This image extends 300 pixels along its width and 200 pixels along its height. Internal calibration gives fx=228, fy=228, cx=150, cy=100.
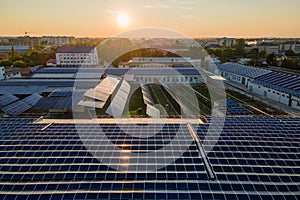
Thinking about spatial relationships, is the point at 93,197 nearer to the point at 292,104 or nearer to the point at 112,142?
the point at 112,142

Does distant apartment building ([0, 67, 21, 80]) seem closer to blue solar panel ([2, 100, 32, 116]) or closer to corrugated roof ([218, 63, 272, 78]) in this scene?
blue solar panel ([2, 100, 32, 116])

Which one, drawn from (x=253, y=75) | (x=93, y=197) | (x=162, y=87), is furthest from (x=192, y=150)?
(x=253, y=75)

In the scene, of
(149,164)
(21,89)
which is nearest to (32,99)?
(21,89)

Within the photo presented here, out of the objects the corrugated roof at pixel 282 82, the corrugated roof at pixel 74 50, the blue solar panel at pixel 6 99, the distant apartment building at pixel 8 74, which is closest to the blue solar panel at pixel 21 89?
the blue solar panel at pixel 6 99

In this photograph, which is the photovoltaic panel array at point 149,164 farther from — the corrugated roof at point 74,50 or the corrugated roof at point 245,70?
the corrugated roof at point 74,50

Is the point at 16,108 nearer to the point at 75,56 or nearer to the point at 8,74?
the point at 8,74

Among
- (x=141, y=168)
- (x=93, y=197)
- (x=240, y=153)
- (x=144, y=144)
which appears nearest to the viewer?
(x=93, y=197)

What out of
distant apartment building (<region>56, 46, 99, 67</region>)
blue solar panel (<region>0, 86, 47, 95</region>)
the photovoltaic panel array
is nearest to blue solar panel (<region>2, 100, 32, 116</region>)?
blue solar panel (<region>0, 86, 47, 95</region>)
